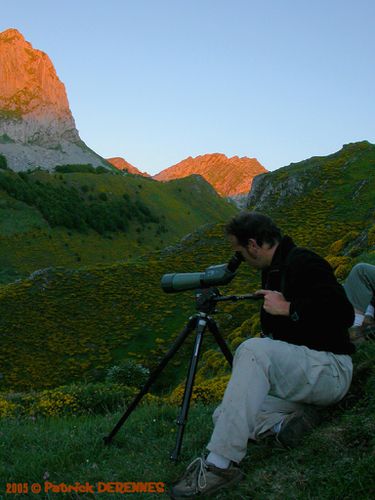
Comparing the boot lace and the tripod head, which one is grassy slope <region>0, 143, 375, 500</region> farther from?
the tripod head

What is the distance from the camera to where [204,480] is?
3.81 meters

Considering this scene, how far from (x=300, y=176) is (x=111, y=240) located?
48865 mm

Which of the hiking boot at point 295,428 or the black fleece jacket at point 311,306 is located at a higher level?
the black fleece jacket at point 311,306

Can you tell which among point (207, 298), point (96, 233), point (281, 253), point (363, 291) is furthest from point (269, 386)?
point (96, 233)

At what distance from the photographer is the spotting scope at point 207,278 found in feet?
15.2

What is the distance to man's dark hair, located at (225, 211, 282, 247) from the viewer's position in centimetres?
458

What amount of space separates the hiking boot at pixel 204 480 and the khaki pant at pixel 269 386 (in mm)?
121

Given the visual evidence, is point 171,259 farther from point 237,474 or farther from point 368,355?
point 237,474

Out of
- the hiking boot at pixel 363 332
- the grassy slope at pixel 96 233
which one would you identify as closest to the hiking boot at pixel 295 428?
the hiking boot at pixel 363 332

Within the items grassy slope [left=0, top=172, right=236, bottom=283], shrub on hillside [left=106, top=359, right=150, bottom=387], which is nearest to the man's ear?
shrub on hillside [left=106, top=359, right=150, bottom=387]

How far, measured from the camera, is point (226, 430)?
3.86m

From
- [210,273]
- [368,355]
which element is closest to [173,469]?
[210,273]

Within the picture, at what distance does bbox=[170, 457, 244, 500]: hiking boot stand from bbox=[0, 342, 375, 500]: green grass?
75 millimetres

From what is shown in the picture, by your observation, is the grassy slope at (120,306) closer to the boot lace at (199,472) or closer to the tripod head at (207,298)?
the tripod head at (207,298)
